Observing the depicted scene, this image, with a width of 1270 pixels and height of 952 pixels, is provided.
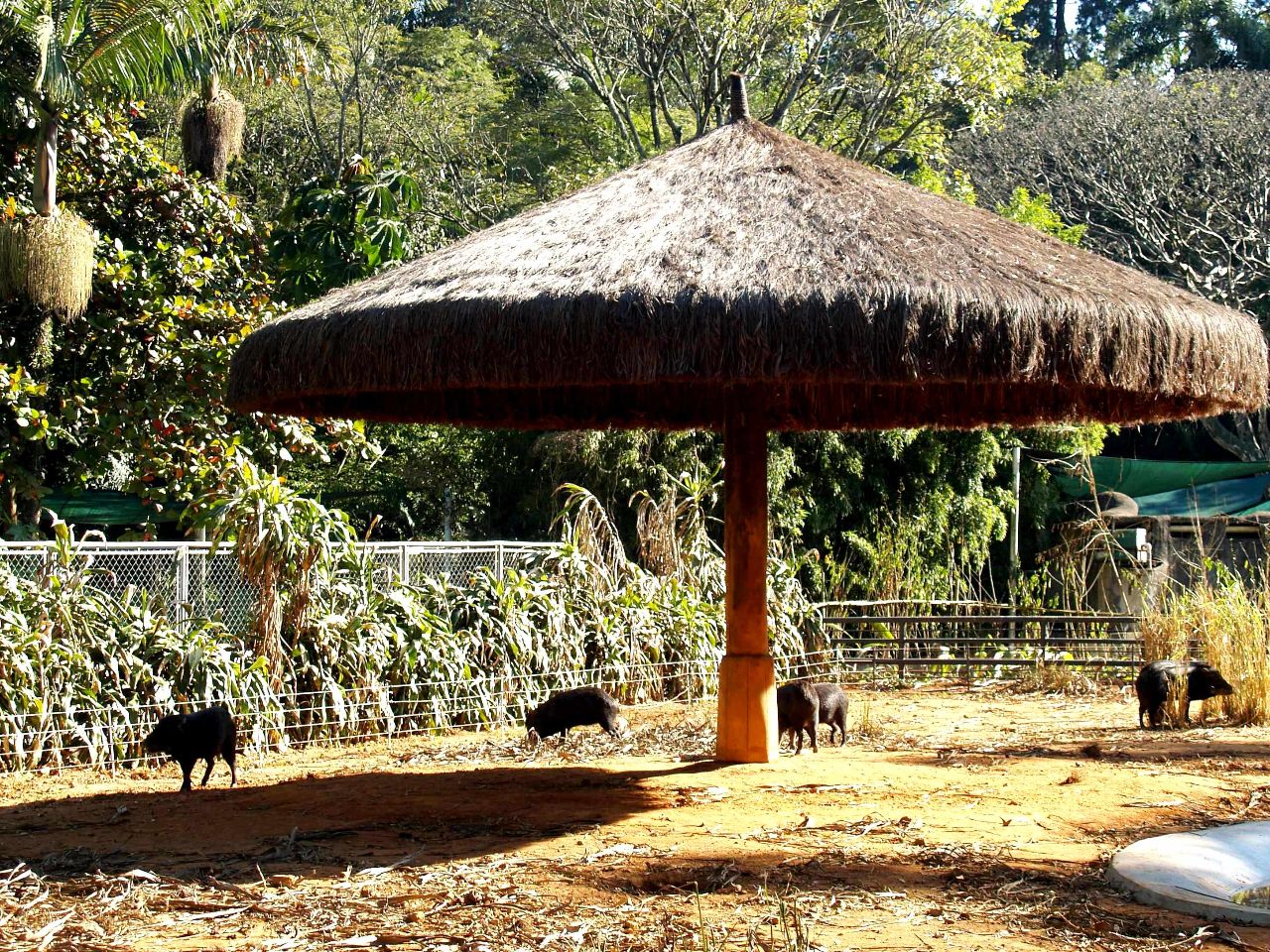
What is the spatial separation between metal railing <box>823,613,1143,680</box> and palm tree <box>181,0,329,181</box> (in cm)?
925

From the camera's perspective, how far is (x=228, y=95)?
680 inches

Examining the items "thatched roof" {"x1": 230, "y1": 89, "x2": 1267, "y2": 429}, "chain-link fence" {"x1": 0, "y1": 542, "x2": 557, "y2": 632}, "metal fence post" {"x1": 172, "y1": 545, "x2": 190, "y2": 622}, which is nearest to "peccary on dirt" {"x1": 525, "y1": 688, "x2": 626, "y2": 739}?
"chain-link fence" {"x1": 0, "y1": 542, "x2": 557, "y2": 632}

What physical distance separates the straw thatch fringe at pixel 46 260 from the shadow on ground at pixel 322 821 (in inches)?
224

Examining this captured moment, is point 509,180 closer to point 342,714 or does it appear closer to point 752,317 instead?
point 342,714

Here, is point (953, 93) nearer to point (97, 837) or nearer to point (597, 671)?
point (597, 671)

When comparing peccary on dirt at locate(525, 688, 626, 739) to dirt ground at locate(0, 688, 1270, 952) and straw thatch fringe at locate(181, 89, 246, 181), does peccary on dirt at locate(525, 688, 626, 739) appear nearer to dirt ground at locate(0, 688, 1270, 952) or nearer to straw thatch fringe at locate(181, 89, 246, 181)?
dirt ground at locate(0, 688, 1270, 952)

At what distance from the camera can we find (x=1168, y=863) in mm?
5055

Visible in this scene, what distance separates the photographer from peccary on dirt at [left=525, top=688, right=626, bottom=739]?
344 inches

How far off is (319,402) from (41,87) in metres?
6.13

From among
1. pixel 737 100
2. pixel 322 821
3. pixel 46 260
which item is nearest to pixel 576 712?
pixel 322 821

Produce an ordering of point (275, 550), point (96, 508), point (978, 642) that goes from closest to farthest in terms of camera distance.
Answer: point (275, 550)
point (978, 642)
point (96, 508)

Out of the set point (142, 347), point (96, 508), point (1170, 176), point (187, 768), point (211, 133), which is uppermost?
point (1170, 176)

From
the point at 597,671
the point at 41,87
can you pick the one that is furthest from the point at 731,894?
the point at 41,87

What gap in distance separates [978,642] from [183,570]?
8207 mm
